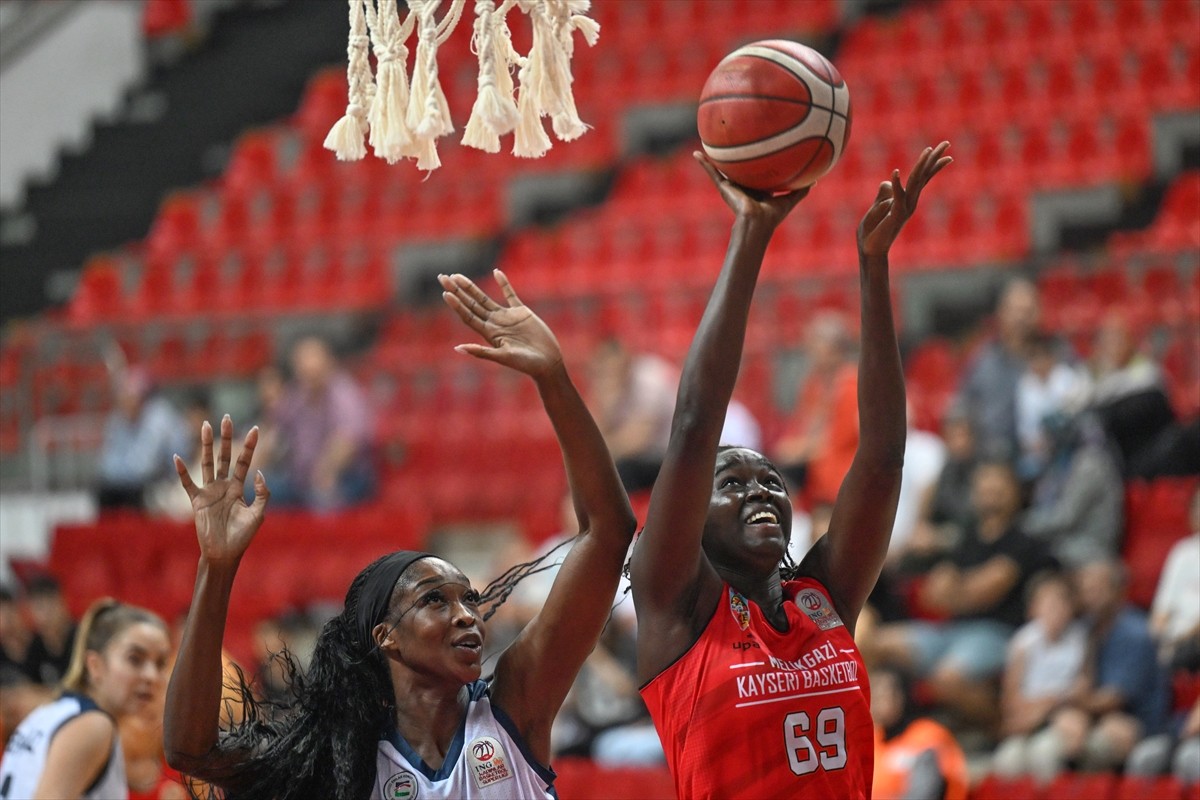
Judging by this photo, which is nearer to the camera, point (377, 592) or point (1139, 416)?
point (377, 592)

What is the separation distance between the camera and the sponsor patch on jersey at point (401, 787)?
3.36 m

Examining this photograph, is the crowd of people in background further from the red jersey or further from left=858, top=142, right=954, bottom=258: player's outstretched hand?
left=858, top=142, right=954, bottom=258: player's outstretched hand

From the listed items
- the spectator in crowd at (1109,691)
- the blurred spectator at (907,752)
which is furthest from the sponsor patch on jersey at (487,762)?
the spectator in crowd at (1109,691)

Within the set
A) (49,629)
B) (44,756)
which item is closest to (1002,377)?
(49,629)

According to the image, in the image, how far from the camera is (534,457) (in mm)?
10805

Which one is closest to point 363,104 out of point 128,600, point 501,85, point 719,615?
point 501,85

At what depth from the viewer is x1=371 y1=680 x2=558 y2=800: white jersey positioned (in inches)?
133

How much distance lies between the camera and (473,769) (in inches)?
133

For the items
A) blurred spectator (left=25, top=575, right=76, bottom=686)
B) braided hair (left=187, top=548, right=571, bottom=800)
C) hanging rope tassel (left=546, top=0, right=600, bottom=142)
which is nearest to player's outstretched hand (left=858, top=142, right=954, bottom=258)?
hanging rope tassel (left=546, top=0, right=600, bottom=142)

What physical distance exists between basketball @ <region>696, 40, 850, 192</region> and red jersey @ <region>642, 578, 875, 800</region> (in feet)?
3.03

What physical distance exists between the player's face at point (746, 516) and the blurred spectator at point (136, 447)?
8.10 m

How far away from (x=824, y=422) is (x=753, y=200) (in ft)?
19.2

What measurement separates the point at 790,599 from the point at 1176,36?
10.3 meters

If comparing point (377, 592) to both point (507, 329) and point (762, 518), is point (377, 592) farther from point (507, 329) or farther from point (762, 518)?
point (762, 518)
